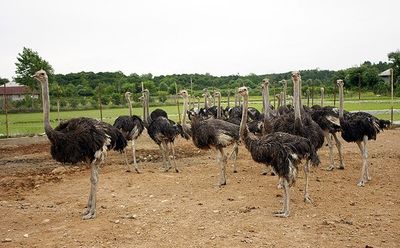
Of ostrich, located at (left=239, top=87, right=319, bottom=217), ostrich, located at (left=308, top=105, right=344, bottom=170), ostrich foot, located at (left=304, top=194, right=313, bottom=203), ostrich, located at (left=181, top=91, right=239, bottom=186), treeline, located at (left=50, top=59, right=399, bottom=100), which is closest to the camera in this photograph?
ostrich, located at (left=239, top=87, right=319, bottom=217)

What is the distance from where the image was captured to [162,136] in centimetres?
891

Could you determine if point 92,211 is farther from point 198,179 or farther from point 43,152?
point 43,152

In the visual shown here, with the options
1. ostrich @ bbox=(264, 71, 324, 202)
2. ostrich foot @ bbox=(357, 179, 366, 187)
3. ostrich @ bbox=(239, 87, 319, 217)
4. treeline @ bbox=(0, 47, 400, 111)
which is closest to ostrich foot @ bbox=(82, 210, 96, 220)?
ostrich @ bbox=(239, 87, 319, 217)

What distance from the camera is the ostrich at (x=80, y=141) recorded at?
577 cm

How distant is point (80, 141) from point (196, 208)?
1910mm

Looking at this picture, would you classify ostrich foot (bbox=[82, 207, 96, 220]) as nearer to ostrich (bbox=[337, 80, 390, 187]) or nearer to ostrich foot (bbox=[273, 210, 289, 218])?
ostrich foot (bbox=[273, 210, 289, 218])

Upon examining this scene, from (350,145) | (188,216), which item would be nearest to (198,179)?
(188,216)

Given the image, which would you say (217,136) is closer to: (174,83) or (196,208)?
(196,208)

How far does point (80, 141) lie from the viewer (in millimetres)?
5805

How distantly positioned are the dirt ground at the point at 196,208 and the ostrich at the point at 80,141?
26.8 inches

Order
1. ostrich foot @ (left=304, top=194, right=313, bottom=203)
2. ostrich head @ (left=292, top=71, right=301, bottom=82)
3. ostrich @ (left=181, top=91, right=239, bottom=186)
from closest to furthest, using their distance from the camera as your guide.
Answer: ostrich foot @ (left=304, top=194, right=313, bottom=203)
ostrich head @ (left=292, top=71, right=301, bottom=82)
ostrich @ (left=181, top=91, right=239, bottom=186)

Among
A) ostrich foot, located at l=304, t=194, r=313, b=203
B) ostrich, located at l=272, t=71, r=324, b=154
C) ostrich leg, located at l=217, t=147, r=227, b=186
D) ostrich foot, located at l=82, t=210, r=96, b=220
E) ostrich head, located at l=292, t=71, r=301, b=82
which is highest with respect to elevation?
ostrich head, located at l=292, t=71, r=301, b=82

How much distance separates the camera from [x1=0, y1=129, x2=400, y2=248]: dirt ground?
16.4ft

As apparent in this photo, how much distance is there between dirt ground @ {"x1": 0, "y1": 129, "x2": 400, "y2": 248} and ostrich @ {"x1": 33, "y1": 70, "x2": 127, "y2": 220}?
0.68 metres
